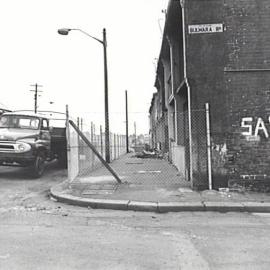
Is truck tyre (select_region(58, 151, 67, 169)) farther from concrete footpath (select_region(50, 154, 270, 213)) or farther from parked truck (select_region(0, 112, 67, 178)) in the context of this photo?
concrete footpath (select_region(50, 154, 270, 213))

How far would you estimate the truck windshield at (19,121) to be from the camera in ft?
47.1

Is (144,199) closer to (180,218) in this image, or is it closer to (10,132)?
(180,218)

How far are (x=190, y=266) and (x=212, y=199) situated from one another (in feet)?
14.0

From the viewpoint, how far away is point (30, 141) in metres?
13.3

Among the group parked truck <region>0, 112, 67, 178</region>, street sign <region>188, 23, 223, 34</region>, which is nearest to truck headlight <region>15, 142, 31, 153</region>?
parked truck <region>0, 112, 67, 178</region>

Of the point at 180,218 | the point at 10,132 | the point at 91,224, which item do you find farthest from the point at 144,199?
the point at 10,132

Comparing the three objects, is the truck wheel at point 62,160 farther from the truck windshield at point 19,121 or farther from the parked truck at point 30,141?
the truck windshield at point 19,121

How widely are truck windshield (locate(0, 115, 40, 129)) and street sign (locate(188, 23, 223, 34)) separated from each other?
7699mm

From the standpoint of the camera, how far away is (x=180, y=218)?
24.0 ft

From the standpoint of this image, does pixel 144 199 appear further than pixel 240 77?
No

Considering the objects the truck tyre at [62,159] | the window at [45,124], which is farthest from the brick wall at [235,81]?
the truck tyre at [62,159]

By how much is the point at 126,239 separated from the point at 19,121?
10.1m

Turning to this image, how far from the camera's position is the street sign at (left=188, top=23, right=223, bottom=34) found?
9609mm

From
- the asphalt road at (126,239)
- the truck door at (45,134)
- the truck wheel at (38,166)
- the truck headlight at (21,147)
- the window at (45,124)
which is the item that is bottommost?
the asphalt road at (126,239)
